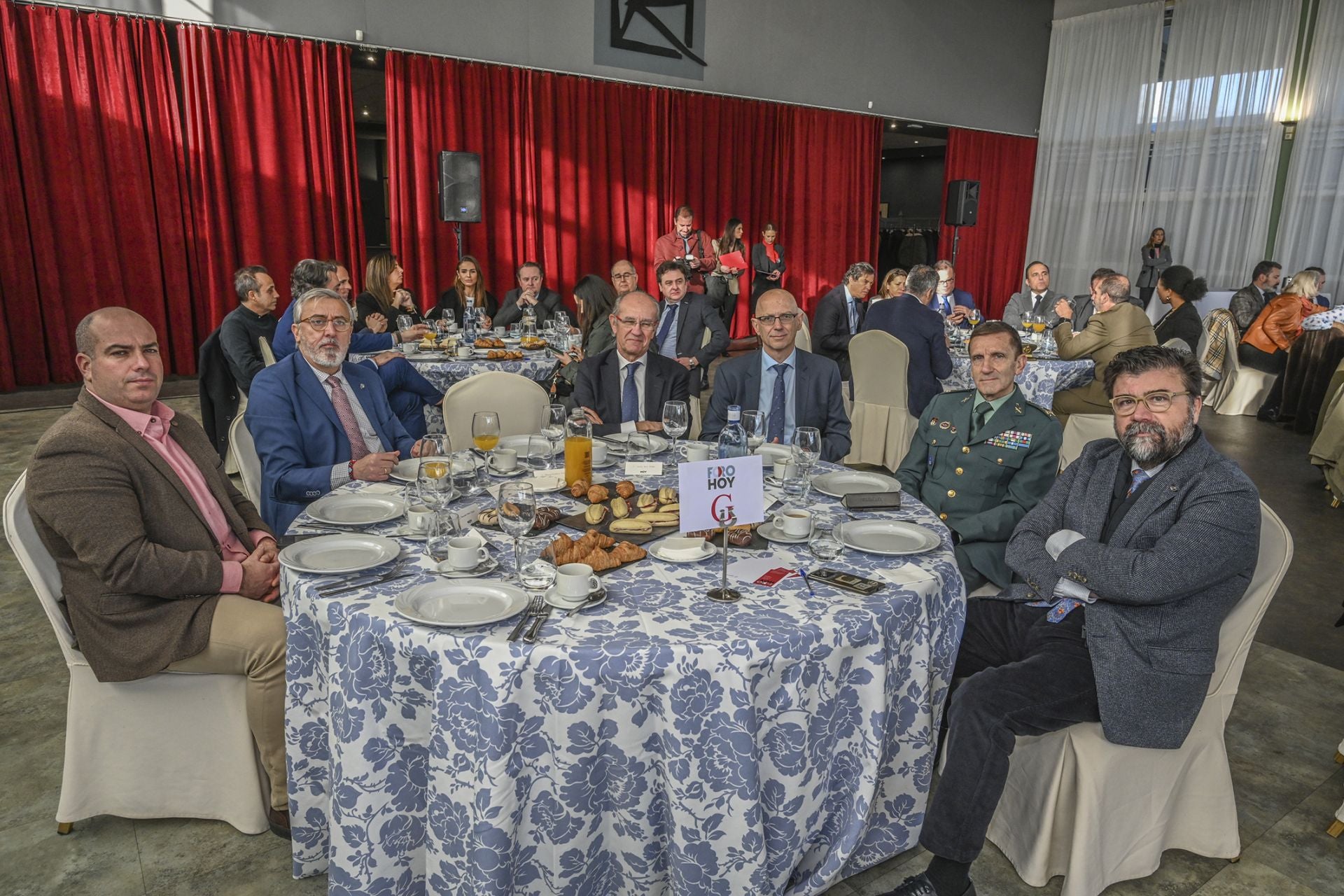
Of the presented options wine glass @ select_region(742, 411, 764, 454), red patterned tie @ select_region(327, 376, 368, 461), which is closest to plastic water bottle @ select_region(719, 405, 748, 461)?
wine glass @ select_region(742, 411, 764, 454)

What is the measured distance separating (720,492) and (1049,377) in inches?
169

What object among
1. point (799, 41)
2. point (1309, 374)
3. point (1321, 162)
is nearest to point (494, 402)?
point (1309, 374)

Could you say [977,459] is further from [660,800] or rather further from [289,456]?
[289,456]

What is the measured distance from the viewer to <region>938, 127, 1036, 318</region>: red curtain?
1292cm

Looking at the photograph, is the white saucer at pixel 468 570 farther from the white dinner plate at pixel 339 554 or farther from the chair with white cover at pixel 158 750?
the chair with white cover at pixel 158 750

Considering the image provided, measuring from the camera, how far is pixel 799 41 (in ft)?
35.4

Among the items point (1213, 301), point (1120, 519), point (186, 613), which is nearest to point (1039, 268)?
point (1213, 301)

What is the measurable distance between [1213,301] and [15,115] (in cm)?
1270

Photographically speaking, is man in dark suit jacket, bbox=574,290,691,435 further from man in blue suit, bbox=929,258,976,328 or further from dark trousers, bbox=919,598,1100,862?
man in blue suit, bbox=929,258,976,328

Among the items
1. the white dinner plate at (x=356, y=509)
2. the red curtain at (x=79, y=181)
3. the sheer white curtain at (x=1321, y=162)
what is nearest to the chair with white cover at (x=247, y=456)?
the white dinner plate at (x=356, y=509)

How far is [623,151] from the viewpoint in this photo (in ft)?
32.3

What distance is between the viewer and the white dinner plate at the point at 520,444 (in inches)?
105

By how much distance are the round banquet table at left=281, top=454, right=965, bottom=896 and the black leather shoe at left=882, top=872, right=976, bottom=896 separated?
7.3 inches

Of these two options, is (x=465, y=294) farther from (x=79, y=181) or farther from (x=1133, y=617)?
(x=1133, y=617)
